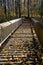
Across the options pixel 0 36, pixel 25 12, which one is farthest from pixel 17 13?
pixel 0 36

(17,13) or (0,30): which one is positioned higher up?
(0,30)

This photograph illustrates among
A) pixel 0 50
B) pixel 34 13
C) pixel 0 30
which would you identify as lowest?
pixel 34 13

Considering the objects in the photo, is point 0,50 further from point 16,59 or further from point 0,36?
Answer: point 16,59

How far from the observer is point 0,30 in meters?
8.98

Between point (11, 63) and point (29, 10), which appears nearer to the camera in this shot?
point (11, 63)

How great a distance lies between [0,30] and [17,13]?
52291 millimetres

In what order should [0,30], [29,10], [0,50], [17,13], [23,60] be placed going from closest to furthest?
[23,60]
[0,50]
[0,30]
[17,13]
[29,10]

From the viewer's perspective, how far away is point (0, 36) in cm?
902

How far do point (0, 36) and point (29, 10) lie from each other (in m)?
61.5

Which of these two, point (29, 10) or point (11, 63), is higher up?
point (11, 63)

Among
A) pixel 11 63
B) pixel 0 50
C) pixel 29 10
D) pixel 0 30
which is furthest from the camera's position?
pixel 29 10

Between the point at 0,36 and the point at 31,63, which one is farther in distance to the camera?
the point at 0,36

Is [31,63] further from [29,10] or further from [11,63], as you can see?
[29,10]

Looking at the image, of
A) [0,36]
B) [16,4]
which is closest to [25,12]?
[16,4]
